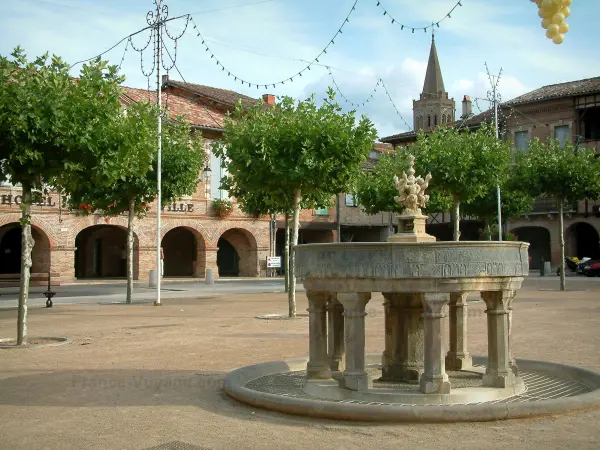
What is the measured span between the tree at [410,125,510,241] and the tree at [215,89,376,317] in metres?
6.28

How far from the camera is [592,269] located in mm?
43031

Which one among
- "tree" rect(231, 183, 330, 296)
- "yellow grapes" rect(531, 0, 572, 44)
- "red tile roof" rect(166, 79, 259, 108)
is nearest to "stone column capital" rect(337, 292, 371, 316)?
"yellow grapes" rect(531, 0, 572, 44)

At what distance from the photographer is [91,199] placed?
75.4 feet

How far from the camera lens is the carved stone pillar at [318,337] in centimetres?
834

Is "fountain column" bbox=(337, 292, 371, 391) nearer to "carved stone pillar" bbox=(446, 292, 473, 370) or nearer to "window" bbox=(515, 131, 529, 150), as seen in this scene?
"carved stone pillar" bbox=(446, 292, 473, 370)

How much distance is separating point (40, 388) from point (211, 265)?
113 ft

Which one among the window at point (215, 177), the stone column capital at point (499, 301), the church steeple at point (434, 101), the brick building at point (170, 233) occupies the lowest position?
the stone column capital at point (499, 301)

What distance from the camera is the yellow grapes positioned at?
4789 millimetres

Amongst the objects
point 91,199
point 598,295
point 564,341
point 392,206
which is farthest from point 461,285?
point 392,206

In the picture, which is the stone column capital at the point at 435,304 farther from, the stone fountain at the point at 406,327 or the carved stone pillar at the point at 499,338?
the carved stone pillar at the point at 499,338

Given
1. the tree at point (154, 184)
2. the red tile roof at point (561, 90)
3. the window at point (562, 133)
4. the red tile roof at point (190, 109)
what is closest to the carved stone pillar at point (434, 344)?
the tree at point (154, 184)

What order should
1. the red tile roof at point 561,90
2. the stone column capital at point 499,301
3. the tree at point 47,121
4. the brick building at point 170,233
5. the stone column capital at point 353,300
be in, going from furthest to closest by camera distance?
1. the red tile roof at point 561,90
2. the brick building at point 170,233
3. the tree at point 47,121
4. the stone column capital at point 499,301
5. the stone column capital at point 353,300

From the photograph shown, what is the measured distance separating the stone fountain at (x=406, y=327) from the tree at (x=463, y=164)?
1572 centimetres

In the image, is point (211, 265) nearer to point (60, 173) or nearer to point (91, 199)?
point (91, 199)
